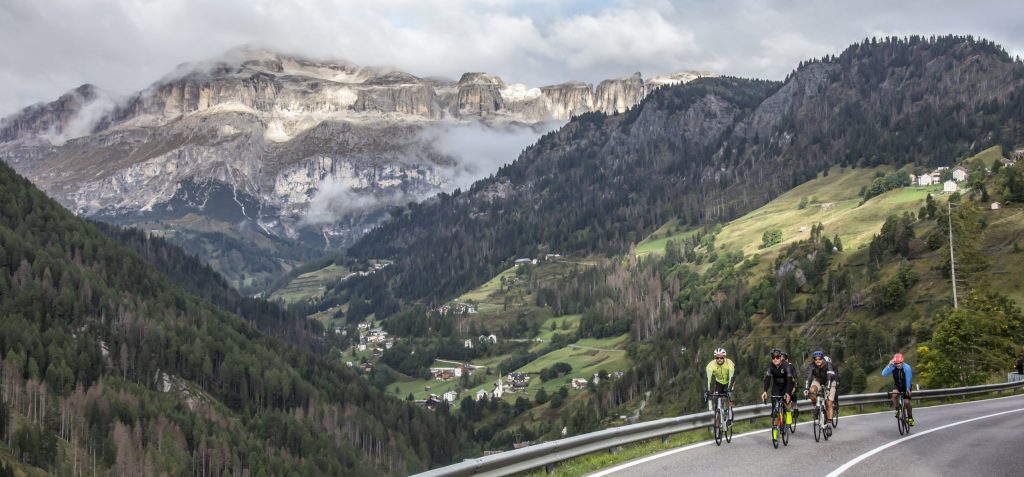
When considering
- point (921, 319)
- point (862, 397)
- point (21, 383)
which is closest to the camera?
point (862, 397)

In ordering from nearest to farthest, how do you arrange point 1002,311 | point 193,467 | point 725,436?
point 725,436, point 1002,311, point 193,467

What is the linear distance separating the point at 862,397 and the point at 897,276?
122 meters

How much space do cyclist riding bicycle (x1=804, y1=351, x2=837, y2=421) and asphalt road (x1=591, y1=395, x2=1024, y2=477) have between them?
1.64 meters

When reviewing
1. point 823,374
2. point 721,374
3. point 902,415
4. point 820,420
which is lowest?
point 902,415

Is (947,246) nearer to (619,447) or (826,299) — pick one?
(826,299)

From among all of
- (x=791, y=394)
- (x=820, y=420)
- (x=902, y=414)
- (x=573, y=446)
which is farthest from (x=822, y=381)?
(x=573, y=446)

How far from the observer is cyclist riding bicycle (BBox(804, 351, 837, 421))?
1340 inches

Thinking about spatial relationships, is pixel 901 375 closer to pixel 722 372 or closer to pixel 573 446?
pixel 722 372

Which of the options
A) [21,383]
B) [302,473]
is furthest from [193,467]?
[21,383]

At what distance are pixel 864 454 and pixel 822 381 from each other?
5.08 m

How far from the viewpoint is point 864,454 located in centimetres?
2977

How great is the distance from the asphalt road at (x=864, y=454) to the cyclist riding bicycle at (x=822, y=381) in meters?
1.64

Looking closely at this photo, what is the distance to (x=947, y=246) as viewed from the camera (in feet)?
501

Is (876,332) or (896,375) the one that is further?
(876,332)
